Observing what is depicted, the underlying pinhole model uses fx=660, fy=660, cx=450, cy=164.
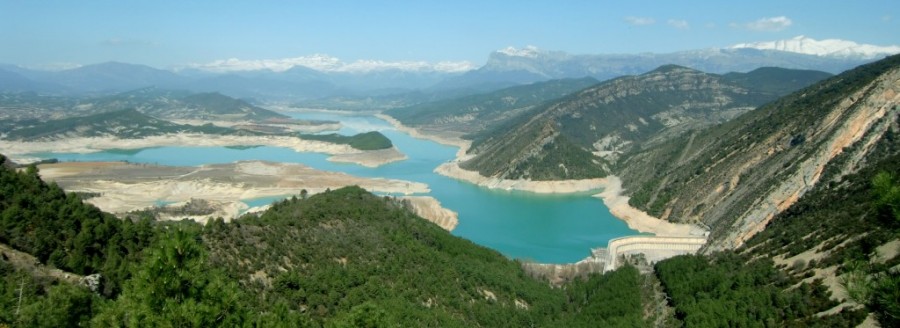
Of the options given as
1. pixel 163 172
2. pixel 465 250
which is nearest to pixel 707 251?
pixel 465 250

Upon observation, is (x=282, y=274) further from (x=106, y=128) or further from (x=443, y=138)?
(x=106, y=128)

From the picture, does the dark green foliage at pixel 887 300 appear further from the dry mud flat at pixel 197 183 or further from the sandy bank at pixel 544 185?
the sandy bank at pixel 544 185

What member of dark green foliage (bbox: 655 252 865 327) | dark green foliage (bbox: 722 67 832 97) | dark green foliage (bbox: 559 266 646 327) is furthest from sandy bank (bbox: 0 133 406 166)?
dark green foliage (bbox: 722 67 832 97)

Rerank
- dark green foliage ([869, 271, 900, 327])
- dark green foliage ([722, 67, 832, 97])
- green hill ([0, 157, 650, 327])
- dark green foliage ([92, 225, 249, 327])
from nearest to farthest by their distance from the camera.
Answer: dark green foliage ([869, 271, 900, 327])
dark green foliage ([92, 225, 249, 327])
green hill ([0, 157, 650, 327])
dark green foliage ([722, 67, 832, 97])

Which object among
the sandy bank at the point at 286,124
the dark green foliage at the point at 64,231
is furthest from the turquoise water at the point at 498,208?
the sandy bank at the point at 286,124

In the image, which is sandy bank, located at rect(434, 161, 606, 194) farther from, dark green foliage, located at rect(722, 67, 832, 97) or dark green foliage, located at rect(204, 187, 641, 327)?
dark green foliage, located at rect(722, 67, 832, 97)

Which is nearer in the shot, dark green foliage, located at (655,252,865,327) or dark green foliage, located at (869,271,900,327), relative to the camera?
dark green foliage, located at (869,271,900,327)

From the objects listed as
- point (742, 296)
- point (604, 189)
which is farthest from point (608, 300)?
point (604, 189)
